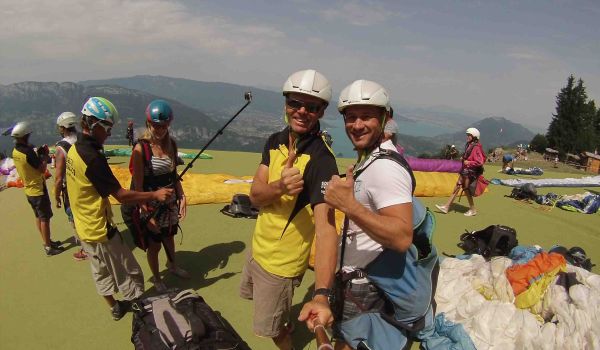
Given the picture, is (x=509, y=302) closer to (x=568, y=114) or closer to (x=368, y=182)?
(x=368, y=182)

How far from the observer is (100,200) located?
406cm

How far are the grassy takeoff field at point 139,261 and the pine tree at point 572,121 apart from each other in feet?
223

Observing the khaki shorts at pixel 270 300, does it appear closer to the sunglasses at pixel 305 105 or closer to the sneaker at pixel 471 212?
the sunglasses at pixel 305 105

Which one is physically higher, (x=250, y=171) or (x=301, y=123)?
(x=301, y=123)

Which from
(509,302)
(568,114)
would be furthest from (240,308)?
(568,114)

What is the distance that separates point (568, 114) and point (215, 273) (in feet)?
272

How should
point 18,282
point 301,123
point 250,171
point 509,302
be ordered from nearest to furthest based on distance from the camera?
point 301,123 → point 509,302 → point 18,282 → point 250,171

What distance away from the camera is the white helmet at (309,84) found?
265 cm

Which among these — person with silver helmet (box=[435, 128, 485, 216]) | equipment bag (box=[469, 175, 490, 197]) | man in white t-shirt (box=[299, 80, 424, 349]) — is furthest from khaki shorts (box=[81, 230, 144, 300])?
equipment bag (box=[469, 175, 490, 197])

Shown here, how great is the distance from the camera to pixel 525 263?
16.0 ft

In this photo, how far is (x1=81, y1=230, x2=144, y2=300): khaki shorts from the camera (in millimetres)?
4219

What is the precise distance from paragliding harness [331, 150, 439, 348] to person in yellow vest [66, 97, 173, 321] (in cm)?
277

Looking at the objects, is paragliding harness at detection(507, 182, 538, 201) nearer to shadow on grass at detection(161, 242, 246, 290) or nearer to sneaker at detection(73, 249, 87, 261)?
shadow on grass at detection(161, 242, 246, 290)

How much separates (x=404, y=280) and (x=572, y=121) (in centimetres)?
8337
